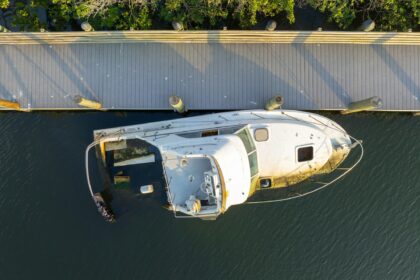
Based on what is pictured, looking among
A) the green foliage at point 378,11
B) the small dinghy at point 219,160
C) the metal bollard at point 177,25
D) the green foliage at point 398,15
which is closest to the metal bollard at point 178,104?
the small dinghy at point 219,160

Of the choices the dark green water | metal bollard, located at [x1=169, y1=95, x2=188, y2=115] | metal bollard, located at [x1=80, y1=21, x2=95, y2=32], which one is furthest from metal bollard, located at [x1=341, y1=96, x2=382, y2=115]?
metal bollard, located at [x1=80, y1=21, x2=95, y2=32]

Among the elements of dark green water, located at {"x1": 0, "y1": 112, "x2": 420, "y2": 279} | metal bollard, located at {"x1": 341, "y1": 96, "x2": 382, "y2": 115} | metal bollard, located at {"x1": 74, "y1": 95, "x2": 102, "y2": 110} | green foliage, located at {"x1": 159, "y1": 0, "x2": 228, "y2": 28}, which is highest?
green foliage, located at {"x1": 159, "y1": 0, "x2": 228, "y2": 28}

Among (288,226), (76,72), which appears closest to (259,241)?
(288,226)

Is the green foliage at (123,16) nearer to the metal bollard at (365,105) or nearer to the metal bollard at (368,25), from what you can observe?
the metal bollard at (368,25)

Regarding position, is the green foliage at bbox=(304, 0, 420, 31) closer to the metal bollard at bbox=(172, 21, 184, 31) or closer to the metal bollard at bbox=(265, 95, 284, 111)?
the metal bollard at bbox=(265, 95, 284, 111)

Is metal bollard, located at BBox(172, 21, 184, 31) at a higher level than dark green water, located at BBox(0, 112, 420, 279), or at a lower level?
higher

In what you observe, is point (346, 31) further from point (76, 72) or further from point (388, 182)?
point (76, 72)
